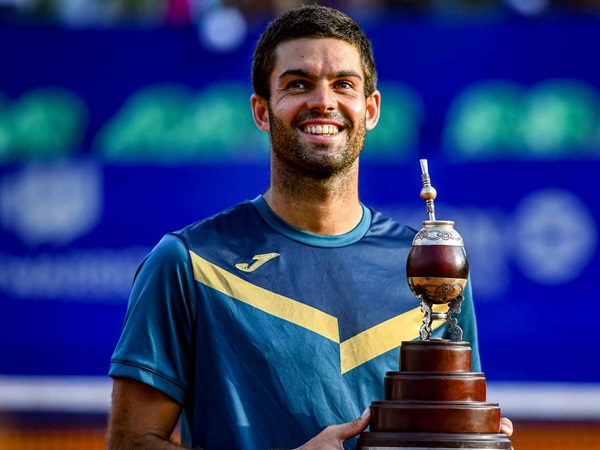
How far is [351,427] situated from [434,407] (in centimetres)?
26

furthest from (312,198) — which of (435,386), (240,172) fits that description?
(240,172)

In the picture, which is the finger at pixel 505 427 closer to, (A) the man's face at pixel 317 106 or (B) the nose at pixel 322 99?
(A) the man's face at pixel 317 106

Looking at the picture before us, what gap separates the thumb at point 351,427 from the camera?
417cm

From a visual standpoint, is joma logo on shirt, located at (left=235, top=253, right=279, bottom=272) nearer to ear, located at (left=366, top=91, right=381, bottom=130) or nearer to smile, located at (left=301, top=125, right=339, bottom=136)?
smile, located at (left=301, top=125, right=339, bottom=136)

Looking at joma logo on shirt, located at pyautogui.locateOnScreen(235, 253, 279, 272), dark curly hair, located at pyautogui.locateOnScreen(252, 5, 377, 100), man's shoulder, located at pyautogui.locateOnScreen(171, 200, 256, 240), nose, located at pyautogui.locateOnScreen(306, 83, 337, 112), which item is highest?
dark curly hair, located at pyautogui.locateOnScreen(252, 5, 377, 100)

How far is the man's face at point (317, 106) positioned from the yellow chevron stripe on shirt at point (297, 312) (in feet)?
1.56

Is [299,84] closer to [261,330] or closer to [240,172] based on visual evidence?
[261,330]

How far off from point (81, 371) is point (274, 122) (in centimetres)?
684

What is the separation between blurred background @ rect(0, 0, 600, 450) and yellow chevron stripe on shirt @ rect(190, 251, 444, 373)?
6.01m

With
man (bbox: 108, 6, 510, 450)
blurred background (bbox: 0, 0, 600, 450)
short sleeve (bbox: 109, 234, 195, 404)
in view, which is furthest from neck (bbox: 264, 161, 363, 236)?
blurred background (bbox: 0, 0, 600, 450)

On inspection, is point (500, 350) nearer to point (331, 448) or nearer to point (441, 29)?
point (441, 29)

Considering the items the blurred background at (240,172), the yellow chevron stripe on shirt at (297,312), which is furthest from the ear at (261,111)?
the blurred background at (240,172)

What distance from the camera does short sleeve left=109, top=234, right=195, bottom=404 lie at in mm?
4531

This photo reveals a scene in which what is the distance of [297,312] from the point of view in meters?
4.71
